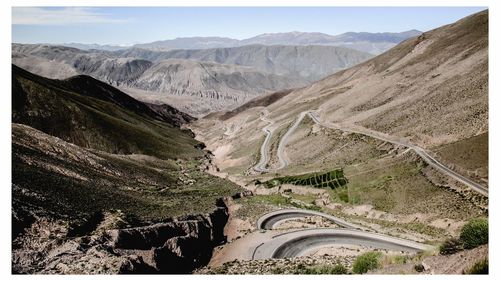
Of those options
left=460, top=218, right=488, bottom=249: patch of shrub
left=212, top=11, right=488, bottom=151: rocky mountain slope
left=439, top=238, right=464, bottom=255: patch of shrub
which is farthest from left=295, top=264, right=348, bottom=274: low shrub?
left=212, top=11, right=488, bottom=151: rocky mountain slope

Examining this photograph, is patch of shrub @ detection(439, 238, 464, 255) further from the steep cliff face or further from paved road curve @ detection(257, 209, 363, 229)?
paved road curve @ detection(257, 209, 363, 229)

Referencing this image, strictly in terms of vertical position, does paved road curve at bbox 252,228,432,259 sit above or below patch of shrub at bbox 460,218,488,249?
below

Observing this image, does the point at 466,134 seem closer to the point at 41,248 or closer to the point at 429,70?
the point at 429,70

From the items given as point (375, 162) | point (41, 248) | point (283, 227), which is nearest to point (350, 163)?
point (375, 162)

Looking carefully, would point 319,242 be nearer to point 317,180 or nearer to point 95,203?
point 95,203

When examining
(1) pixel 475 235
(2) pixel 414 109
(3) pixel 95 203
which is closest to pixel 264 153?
(2) pixel 414 109

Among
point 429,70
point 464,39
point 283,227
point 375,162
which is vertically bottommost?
point 283,227

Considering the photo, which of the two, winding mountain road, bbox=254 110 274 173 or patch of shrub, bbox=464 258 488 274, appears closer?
patch of shrub, bbox=464 258 488 274
